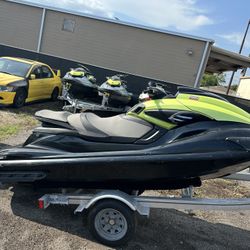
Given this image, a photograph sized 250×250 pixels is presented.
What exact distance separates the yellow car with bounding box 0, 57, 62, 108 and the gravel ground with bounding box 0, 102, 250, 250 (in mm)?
5714

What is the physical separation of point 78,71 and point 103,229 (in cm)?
773

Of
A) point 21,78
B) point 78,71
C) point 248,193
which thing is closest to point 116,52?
point 78,71

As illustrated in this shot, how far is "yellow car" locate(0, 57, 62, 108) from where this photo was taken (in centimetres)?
958

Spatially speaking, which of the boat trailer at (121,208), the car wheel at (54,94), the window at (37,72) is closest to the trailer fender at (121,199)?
the boat trailer at (121,208)

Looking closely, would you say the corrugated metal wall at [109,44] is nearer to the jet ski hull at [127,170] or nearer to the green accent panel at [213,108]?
the green accent panel at [213,108]

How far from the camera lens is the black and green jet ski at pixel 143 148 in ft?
10.7

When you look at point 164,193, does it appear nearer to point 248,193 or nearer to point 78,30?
point 248,193

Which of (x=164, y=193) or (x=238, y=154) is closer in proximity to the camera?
(x=238, y=154)

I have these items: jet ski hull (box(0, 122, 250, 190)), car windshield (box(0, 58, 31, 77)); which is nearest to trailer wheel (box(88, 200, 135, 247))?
jet ski hull (box(0, 122, 250, 190))

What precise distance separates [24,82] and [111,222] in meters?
7.57

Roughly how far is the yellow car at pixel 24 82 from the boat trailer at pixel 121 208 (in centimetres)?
684

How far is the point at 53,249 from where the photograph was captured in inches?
129

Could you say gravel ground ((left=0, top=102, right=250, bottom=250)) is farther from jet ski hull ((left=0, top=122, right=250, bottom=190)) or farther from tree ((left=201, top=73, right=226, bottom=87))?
tree ((left=201, top=73, right=226, bottom=87))

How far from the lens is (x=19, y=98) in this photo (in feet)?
32.6
